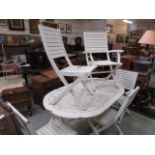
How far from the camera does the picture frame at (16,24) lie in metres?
3.15

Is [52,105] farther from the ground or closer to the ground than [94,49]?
closer to the ground

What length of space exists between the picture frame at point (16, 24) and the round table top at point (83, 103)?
2.27 meters

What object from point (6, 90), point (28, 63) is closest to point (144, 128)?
point (6, 90)

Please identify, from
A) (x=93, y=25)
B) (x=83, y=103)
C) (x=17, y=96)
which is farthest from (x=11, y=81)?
(x=93, y=25)

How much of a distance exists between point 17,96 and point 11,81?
65cm

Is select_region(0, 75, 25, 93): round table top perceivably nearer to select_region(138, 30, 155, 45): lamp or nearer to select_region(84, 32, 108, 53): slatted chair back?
select_region(84, 32, 108, 53): slatted chair back

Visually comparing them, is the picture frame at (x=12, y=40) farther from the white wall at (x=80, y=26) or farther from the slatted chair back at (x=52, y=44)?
the slatted chair back at (x=52, y=44)

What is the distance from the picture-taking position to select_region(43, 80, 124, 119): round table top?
4.59ft

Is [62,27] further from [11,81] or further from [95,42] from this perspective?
[11,81]

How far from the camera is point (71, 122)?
203 cm

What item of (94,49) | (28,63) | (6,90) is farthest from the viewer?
(28,63)
